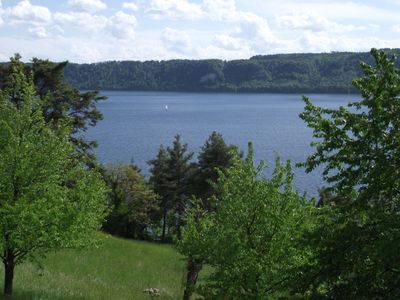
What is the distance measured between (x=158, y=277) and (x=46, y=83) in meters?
17.6

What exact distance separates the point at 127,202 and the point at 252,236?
34.3 metres

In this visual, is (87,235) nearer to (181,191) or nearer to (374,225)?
(374,225)

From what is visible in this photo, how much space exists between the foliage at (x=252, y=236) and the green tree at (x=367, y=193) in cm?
306

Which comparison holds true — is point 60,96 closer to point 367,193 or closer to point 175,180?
point 175,180

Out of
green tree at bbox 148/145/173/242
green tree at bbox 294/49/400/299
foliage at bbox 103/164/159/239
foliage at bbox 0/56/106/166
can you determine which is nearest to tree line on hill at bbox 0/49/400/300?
green tree at bbox 294/49/400/299

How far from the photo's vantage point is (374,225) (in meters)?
9.81

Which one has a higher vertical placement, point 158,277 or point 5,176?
point 5,176

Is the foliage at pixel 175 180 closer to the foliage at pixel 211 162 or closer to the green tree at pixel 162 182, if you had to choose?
the green tree at pixel 162 182

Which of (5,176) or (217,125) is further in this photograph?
(217,125)

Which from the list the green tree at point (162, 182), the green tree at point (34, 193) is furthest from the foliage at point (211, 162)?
the green tree at point (34, 193)

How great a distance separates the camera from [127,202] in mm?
47656

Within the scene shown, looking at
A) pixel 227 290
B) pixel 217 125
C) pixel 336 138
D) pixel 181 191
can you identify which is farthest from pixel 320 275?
pixel 217 125

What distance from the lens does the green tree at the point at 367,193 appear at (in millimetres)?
9586

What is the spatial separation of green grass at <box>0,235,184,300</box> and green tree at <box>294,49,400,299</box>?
29.1 feet
